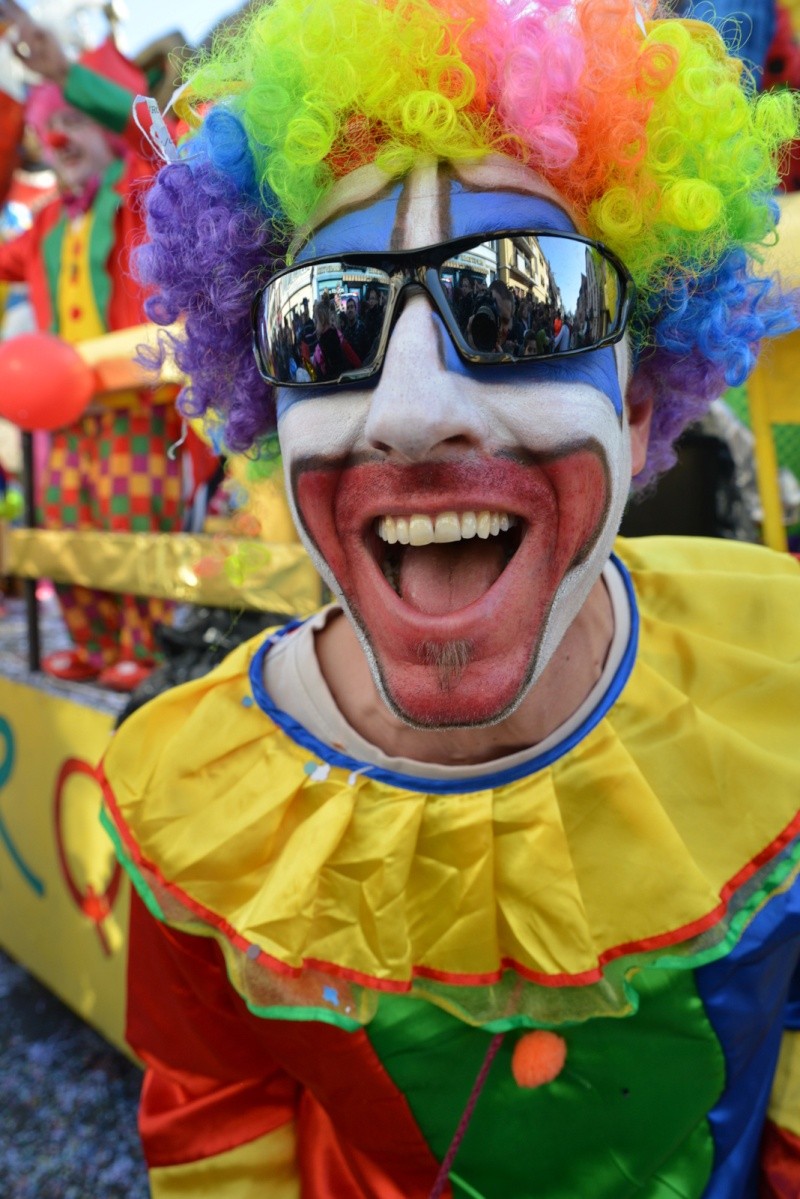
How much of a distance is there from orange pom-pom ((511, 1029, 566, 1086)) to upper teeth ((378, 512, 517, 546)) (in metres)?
0.59

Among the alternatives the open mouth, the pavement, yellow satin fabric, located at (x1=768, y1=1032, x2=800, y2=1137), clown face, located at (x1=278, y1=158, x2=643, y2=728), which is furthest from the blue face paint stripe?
the pavement

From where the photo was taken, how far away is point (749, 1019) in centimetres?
96

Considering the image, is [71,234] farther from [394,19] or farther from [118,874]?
[394,19]

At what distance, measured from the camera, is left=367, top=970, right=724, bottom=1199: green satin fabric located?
3.10 ft

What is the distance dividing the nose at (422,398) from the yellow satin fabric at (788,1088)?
0.91 meters

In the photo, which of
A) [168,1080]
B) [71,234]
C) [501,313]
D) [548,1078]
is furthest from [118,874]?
[71,234]

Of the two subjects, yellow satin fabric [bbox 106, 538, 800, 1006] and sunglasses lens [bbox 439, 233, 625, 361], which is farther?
yellow satin fabric [bbox 106, 538, 800, 1006]

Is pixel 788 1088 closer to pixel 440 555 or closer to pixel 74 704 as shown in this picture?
pixel 440 555

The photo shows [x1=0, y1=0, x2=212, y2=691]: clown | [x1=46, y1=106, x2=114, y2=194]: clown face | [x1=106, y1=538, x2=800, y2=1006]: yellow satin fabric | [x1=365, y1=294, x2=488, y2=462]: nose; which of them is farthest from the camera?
[x1=46, y1=106, x2=114, y2=194]: clown face

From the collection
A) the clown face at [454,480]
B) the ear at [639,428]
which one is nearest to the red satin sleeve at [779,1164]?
the clown face at [454,480]

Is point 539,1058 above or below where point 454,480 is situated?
below

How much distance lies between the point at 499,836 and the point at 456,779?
83 mm

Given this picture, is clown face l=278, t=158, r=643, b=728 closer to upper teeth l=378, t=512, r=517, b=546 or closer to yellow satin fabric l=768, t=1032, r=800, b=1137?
upper teeth l=378, t=512, r=517, b=546

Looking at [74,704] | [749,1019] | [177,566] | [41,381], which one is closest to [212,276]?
[177,566]
